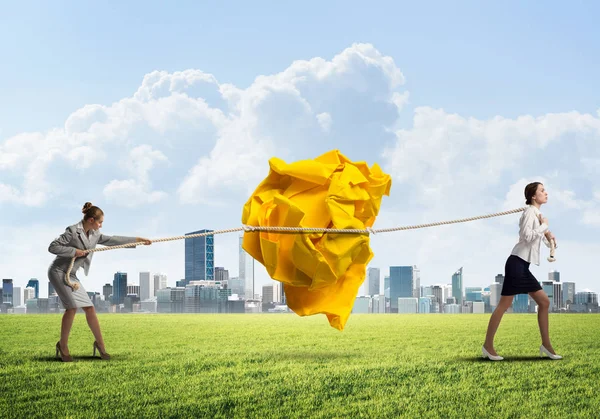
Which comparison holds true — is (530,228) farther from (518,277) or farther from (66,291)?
(66,291)

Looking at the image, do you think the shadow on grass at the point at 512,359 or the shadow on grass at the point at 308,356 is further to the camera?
the shadow on grass at the point at 308,356

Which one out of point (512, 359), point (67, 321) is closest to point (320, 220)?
→ point (512, 359)

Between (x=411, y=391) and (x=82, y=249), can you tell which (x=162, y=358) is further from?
(x=411, y=391)

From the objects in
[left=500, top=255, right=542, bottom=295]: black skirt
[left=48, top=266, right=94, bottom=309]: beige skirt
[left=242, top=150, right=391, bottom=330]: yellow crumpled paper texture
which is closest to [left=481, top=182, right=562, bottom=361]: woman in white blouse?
[left=500, top=255, right=542, bottom=295]: black skirt

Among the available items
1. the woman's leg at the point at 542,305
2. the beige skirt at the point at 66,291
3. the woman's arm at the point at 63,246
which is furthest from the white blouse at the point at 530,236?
the beige skirt at the point at 66,291

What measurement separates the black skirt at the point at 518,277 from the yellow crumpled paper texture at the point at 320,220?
227cm

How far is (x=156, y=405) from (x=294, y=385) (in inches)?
47.7

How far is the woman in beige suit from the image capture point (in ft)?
20.6

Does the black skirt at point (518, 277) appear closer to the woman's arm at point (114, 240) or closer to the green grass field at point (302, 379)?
the green grass field at point (302, 379)

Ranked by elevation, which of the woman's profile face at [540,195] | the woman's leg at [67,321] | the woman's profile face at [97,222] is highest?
the woman's profile face at [540,195]

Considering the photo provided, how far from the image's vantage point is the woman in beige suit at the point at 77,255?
6.27 m

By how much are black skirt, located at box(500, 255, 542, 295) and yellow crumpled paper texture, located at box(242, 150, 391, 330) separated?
227 cm

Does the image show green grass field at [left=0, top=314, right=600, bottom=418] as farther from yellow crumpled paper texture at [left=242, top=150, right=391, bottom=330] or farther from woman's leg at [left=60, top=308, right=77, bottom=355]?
yellow crumpled paper texture at [left=242, top=150, right=391, bottom=330]

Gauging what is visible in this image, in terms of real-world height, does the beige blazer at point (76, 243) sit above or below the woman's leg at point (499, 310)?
above
